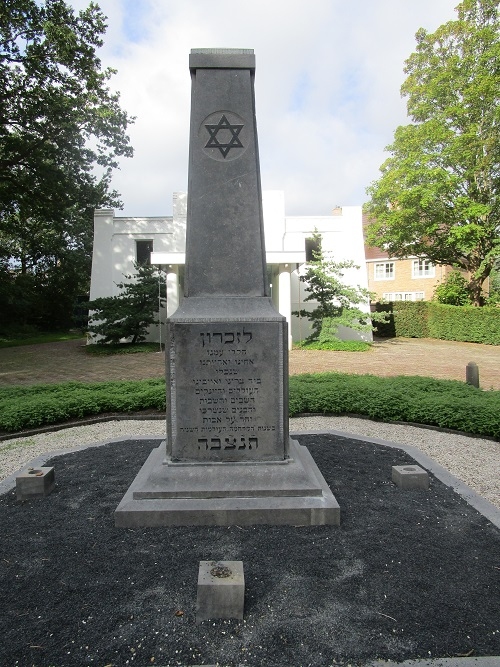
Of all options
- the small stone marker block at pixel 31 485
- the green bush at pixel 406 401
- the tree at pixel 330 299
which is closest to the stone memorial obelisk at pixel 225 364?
the small stone marker block at pixel 31 485

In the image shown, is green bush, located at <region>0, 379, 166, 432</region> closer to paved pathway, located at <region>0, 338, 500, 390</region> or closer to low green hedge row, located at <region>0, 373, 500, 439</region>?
low green hedge row, located at <region>0, 373, 500, 439</region>

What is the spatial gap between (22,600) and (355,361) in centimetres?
1366

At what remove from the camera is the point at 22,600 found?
270cm

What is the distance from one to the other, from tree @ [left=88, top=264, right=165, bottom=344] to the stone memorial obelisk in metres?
15.6

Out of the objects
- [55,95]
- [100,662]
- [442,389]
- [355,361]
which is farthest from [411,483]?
[55,95]

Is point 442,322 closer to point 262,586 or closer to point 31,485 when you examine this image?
point 31,485

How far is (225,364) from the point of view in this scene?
3941 millimetres

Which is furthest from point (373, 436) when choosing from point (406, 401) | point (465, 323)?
point (465, 323)

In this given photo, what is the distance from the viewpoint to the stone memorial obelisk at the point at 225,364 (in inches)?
143

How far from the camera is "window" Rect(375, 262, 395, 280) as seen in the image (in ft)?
125

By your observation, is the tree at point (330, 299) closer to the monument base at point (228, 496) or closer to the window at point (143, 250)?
the window at point (143, 250)

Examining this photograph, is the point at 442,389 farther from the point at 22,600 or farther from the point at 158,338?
the point at 158,338

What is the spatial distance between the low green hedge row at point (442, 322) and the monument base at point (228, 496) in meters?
19.9

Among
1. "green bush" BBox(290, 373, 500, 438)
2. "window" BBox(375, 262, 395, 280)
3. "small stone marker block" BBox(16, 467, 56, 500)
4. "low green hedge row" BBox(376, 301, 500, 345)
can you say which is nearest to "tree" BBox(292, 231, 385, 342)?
"low green hedge row" BBox(376, 301, 500, 345)
